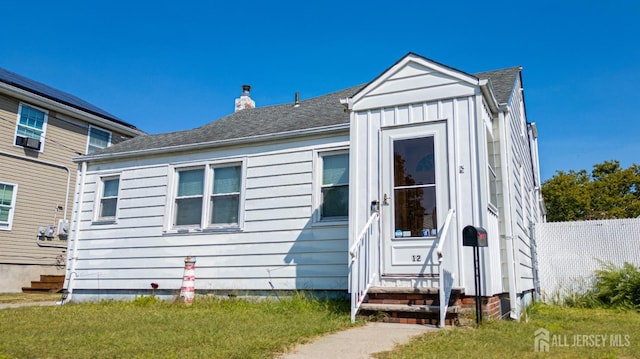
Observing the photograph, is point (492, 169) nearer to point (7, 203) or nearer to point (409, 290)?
point (409, 290)

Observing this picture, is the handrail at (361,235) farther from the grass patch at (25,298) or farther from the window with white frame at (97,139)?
the window with white frame at (97,139)

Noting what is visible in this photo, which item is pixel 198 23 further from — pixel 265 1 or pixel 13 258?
pixel 13 258

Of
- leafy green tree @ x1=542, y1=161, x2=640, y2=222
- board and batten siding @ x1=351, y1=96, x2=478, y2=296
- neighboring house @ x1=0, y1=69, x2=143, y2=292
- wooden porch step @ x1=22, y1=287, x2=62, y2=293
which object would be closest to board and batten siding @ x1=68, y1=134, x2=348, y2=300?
board and batten siding @ x1=351, y1=96, x2=478, y2=296

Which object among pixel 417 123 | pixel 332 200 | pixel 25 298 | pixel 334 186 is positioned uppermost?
pixel 417 123

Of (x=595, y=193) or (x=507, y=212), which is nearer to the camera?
(x=507, y=212)

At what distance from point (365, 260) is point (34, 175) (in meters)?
12.6

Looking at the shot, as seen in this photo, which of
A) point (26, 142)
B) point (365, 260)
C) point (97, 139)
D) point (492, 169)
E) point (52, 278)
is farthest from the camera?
point (97, 139)

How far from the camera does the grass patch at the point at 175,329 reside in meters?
3.63

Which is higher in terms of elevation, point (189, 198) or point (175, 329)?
point (189, 198)

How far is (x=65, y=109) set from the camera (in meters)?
14.9

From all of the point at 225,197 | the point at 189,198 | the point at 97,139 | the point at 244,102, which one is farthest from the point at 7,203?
the point at 225,197

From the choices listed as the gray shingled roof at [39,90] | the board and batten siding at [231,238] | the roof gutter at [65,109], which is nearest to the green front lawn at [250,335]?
the board and batten siding at [231,238]

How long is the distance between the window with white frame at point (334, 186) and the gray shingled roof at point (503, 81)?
2.61 m

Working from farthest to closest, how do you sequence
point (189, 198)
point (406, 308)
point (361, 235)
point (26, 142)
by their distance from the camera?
point (26, 142)
point (189, 198)
point (361, 235)
point (406, 308)
